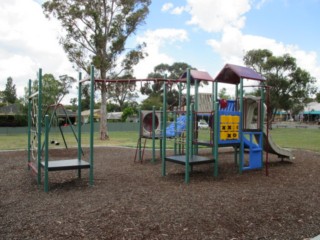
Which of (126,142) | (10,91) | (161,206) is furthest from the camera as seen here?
(10,91)

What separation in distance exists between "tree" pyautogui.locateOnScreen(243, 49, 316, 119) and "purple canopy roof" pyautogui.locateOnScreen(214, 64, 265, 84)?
34.6 m

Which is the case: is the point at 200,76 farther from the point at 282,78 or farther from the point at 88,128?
the point at 282,78

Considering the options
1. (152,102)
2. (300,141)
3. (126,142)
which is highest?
(152,102)

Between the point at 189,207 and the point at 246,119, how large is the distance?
178 inches

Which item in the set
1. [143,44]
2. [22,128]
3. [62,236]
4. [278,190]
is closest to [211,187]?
[278,190]

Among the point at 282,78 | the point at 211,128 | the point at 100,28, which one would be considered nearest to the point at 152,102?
the point at 282,78

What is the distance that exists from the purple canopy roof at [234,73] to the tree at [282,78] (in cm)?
3464

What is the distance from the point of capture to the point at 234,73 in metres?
8.52

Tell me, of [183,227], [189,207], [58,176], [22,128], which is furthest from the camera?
[22,128]

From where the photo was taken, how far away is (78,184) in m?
6.71

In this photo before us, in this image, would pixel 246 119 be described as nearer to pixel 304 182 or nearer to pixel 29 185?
pixel 304 182

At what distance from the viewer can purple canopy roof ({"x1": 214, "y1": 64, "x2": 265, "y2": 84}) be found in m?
7.99

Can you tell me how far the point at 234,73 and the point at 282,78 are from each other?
36.6m

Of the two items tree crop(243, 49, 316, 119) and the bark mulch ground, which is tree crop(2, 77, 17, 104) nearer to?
tree crop(243, 49, 316, 119)
